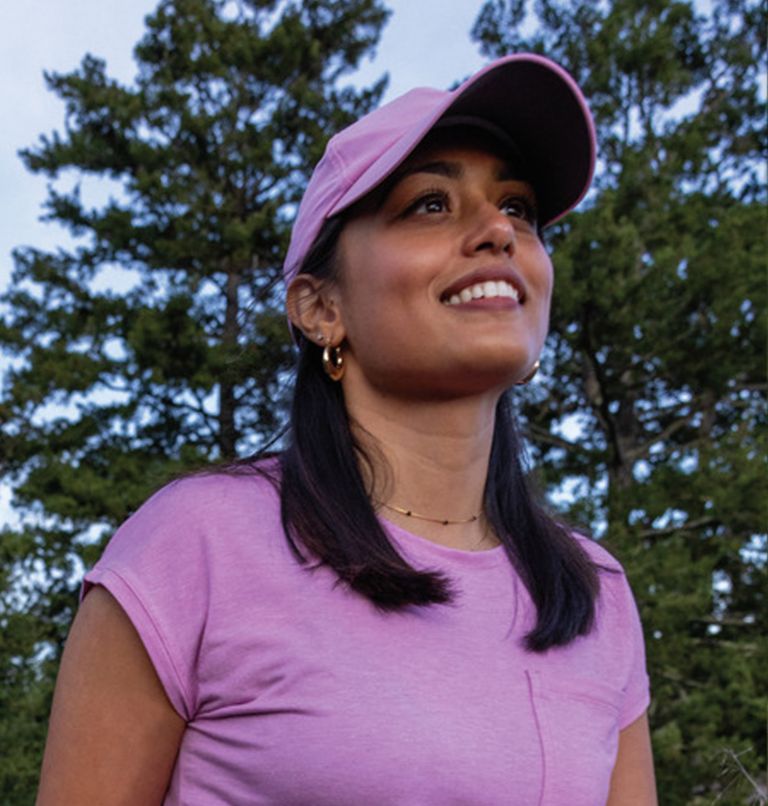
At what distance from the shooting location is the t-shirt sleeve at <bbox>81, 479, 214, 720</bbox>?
54.8 inches

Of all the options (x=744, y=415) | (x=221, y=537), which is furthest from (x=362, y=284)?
(x=744, y=415)

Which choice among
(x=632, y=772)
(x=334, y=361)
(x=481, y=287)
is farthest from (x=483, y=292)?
(x=632, y=772)

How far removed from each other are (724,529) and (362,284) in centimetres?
1183

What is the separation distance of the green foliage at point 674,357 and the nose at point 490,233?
8.16 m

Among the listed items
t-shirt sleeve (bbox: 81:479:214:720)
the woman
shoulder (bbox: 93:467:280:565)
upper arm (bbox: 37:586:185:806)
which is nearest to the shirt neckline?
the woman

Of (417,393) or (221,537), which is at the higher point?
(417,393)

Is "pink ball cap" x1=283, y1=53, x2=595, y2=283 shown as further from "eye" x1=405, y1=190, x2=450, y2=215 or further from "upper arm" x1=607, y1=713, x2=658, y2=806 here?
"upper arm" x1=607, y1=713, x2=658, y2=806

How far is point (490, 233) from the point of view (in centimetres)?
162

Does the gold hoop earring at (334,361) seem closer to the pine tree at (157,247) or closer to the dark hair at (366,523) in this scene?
the dark hair at (366,523)

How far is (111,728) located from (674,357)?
12636mm

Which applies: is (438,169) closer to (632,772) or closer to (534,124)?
(534,124)

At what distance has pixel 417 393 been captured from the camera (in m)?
1.66

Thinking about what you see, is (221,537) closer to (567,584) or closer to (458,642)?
(458,642)

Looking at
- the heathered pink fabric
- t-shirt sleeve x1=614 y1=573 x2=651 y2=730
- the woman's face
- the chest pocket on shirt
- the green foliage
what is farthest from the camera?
the green foliage
